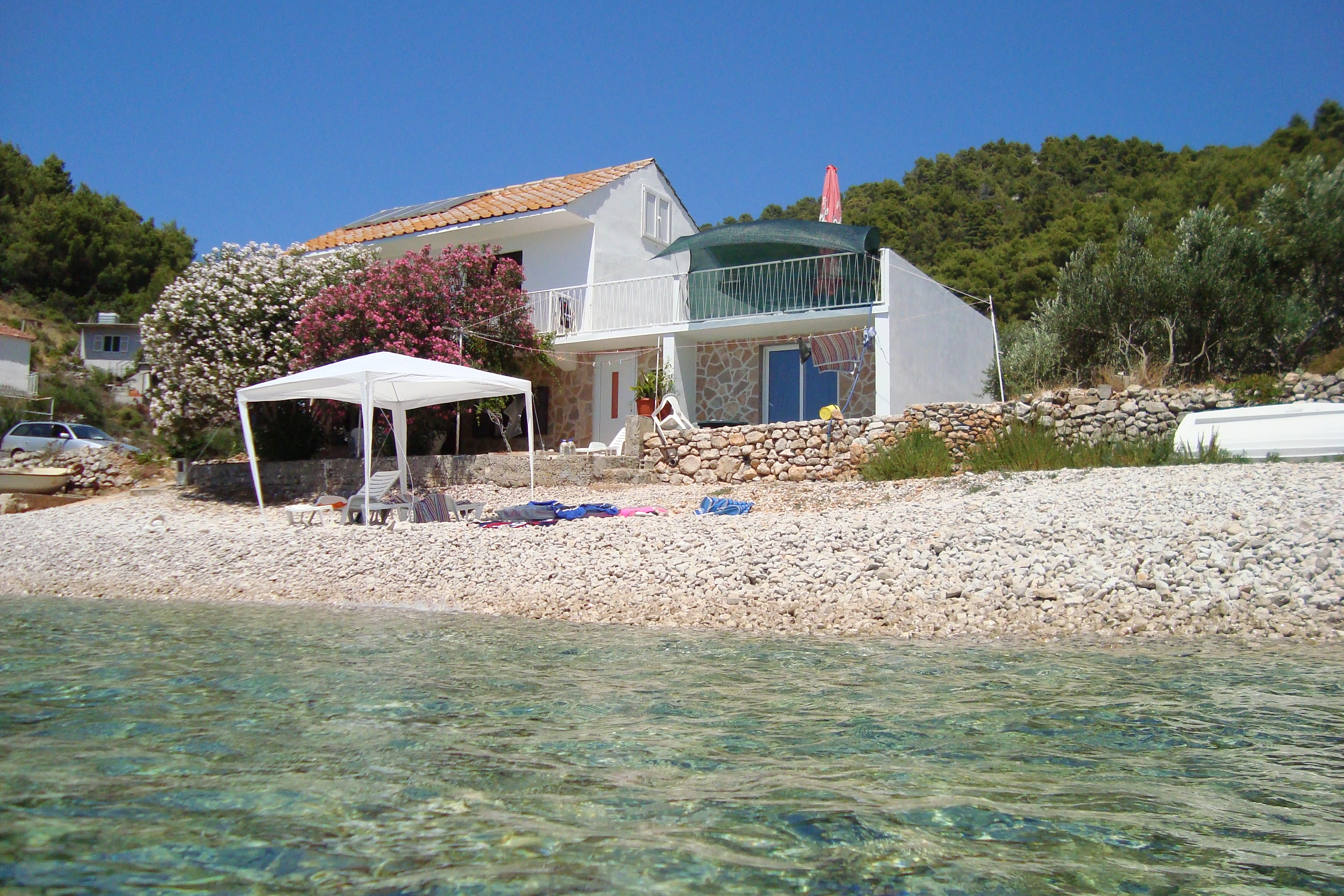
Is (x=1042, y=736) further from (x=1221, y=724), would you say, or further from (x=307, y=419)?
(x=307, y=419)

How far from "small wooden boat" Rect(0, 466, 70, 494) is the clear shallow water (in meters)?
13.7

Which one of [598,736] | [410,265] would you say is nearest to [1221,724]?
[598,736]

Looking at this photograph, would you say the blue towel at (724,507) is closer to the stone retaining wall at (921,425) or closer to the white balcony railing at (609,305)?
the stone retaining wall at (921,425)

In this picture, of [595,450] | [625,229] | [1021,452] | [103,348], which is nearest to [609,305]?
[625,229]

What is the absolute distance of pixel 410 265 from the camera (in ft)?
58.4

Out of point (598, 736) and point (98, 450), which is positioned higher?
point (98, 450)

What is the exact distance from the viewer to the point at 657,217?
23.2m

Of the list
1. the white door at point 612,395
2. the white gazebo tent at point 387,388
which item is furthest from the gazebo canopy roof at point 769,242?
the white gazebo tent at point 387,388

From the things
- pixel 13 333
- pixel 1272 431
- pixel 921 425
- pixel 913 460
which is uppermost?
pixel 13 333

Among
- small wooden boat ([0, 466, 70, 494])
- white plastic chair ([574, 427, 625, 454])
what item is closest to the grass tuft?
white plastic chair ([574, 427, 625, 454])

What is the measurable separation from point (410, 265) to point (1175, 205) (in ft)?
67.7

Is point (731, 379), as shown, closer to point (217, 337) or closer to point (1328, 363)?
point (217, 337)

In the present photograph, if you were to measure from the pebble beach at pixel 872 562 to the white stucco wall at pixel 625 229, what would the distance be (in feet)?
31.7

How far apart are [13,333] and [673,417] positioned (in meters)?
35.1
